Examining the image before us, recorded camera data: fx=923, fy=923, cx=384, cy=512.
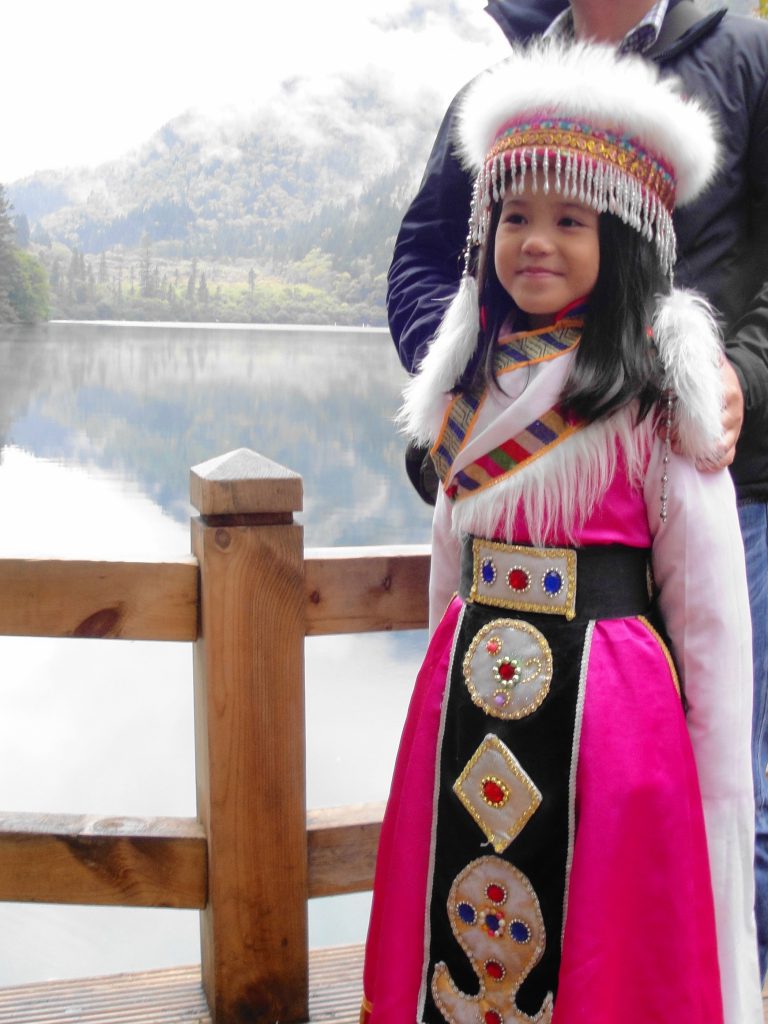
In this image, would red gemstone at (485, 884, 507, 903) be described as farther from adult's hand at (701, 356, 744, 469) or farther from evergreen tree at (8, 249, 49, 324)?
evergreen tree at (8, 249, 49, 324)

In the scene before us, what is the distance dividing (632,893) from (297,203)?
541cm

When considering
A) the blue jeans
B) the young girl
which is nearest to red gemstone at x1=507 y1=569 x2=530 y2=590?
the young girl

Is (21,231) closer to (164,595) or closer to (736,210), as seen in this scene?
(164,595)

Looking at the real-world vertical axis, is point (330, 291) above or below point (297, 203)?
below

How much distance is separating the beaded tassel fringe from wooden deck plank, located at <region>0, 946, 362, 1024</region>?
1.13m

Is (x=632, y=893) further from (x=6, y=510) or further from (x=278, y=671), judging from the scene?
(x=6, y=510)

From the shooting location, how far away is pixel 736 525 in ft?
2.87

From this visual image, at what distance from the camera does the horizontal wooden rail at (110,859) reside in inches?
50.1

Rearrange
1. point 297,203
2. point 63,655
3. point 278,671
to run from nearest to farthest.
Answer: point 278,671
point 63,655
point 297,203

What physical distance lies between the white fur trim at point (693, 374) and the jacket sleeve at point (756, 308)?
0.15 feet

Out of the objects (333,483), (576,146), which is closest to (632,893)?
(576,146)

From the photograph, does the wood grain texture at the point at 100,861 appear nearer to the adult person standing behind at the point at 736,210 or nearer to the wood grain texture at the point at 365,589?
the wood grain texture at the point at 365,589

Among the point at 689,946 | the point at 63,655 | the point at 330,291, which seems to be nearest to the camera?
the point at 689,946

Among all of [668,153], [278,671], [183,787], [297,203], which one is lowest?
[183,787]
